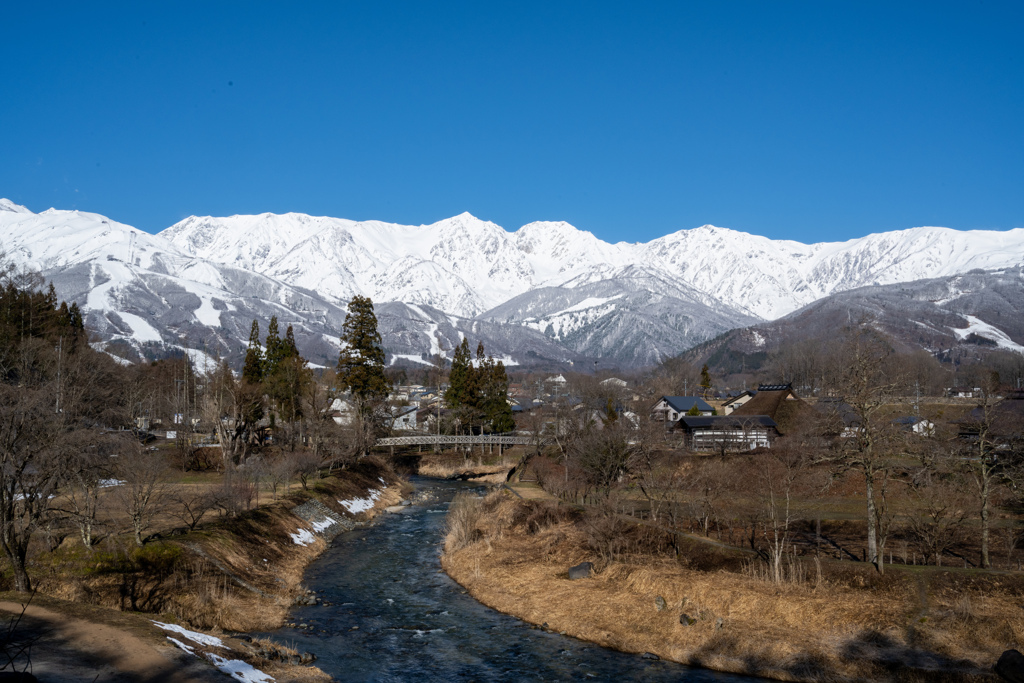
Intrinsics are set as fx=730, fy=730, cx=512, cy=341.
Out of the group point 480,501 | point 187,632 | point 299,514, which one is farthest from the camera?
point 480,501

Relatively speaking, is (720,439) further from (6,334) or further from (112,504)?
(6,334)

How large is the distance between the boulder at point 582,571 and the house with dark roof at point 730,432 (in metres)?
39.3

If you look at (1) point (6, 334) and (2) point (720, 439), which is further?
(2) point (720, 439)

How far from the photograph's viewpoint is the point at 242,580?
111ft

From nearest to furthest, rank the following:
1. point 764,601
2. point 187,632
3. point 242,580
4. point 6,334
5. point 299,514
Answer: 1. point 187,632
2. point 764,601
3. point 242,580
4. point 299,514
5. point 6,334

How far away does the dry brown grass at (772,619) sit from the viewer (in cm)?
2533

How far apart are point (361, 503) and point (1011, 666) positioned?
46754 millimetres

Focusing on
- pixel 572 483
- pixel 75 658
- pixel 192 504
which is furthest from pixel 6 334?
pixel 75 658

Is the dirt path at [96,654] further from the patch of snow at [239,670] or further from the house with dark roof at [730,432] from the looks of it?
the house with dark roof at [730,432]

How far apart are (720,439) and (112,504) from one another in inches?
2288

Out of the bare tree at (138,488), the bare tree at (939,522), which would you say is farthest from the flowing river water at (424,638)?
the bare tree at (939,522)

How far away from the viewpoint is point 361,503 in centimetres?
6034

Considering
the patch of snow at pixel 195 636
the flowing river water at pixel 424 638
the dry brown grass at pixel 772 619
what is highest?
the patch of snow at pixel 195 636

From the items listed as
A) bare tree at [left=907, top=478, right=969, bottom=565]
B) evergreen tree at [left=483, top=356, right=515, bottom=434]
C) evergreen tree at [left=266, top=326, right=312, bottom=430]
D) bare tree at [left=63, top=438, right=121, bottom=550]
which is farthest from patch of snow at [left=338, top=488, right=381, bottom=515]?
bare tree at [left=907, top=478, right=969, bottom=565]
